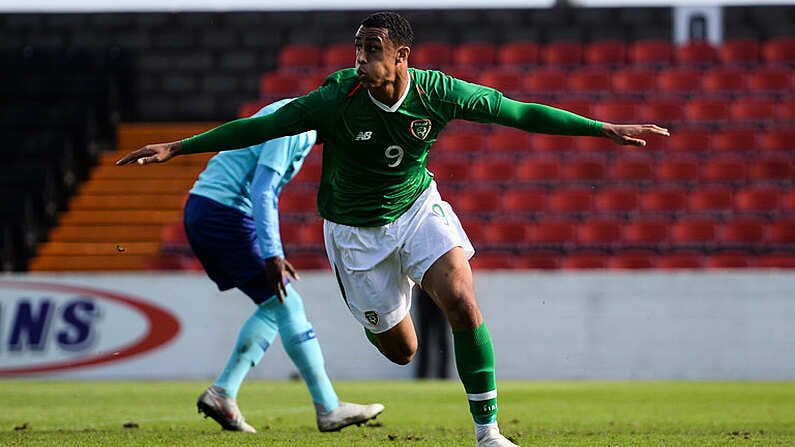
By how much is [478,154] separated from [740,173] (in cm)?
382

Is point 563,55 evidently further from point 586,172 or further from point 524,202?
→ point 524,202

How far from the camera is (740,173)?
1883 cm

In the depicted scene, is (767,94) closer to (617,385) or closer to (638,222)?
(638,222)

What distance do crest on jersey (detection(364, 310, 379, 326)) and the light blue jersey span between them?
106cm

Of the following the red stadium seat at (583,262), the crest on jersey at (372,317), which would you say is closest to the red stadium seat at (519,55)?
the red stadium seat at (583,262)

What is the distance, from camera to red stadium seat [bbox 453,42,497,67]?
21.6m

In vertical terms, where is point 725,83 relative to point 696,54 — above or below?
below

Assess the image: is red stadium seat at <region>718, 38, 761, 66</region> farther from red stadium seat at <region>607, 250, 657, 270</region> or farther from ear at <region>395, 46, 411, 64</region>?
ear at <region>395, 46, 411, 64</region>

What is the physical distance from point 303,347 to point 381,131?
1.90m

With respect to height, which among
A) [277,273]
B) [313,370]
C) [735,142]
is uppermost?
[735,142]

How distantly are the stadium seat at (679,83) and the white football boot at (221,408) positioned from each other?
14867 millimetres

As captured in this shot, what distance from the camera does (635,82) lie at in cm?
2084

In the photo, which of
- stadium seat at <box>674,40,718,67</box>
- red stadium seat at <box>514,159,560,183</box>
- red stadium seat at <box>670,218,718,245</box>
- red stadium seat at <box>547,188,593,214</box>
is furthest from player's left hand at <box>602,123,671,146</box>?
stadium seat at <box>674,40,718,67</box>

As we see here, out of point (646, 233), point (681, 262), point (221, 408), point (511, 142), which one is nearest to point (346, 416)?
point (221, 408)
